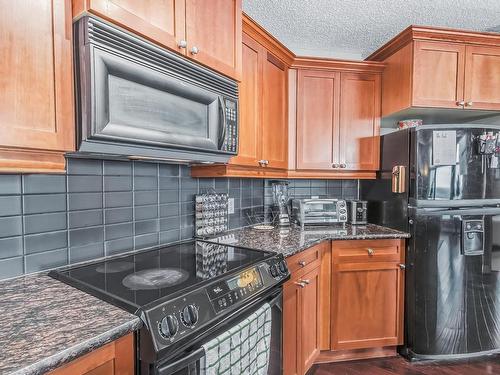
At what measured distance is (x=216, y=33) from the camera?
52.8 inches

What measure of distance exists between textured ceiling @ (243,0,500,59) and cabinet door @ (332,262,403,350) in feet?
5.69

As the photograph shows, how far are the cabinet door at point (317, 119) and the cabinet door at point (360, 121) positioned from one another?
0.22 ft

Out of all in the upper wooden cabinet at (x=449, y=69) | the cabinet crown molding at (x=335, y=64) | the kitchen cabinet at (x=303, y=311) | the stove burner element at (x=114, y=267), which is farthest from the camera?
the cabinet crown molding at (x=335, y=64)

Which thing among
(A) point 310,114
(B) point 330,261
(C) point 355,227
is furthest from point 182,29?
(C) point 355,227

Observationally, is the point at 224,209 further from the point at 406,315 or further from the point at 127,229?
the point at 406,315

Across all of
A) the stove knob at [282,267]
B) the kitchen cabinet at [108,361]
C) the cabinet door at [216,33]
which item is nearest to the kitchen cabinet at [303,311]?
the stove knob at [282,267]

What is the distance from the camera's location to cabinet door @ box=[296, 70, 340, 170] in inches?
87.4

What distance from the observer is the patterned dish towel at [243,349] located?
3.06ft

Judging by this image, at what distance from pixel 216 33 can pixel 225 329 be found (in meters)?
1.26

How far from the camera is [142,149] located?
1067 mm

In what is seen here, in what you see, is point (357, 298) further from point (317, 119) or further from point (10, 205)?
point (10, 205)

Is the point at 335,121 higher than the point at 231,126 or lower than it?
higher

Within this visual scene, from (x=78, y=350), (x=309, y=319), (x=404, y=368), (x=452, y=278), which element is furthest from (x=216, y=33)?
(x=404, y=368)

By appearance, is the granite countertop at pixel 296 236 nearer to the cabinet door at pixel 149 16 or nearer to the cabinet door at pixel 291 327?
the cabinet door at pixel 291 327
